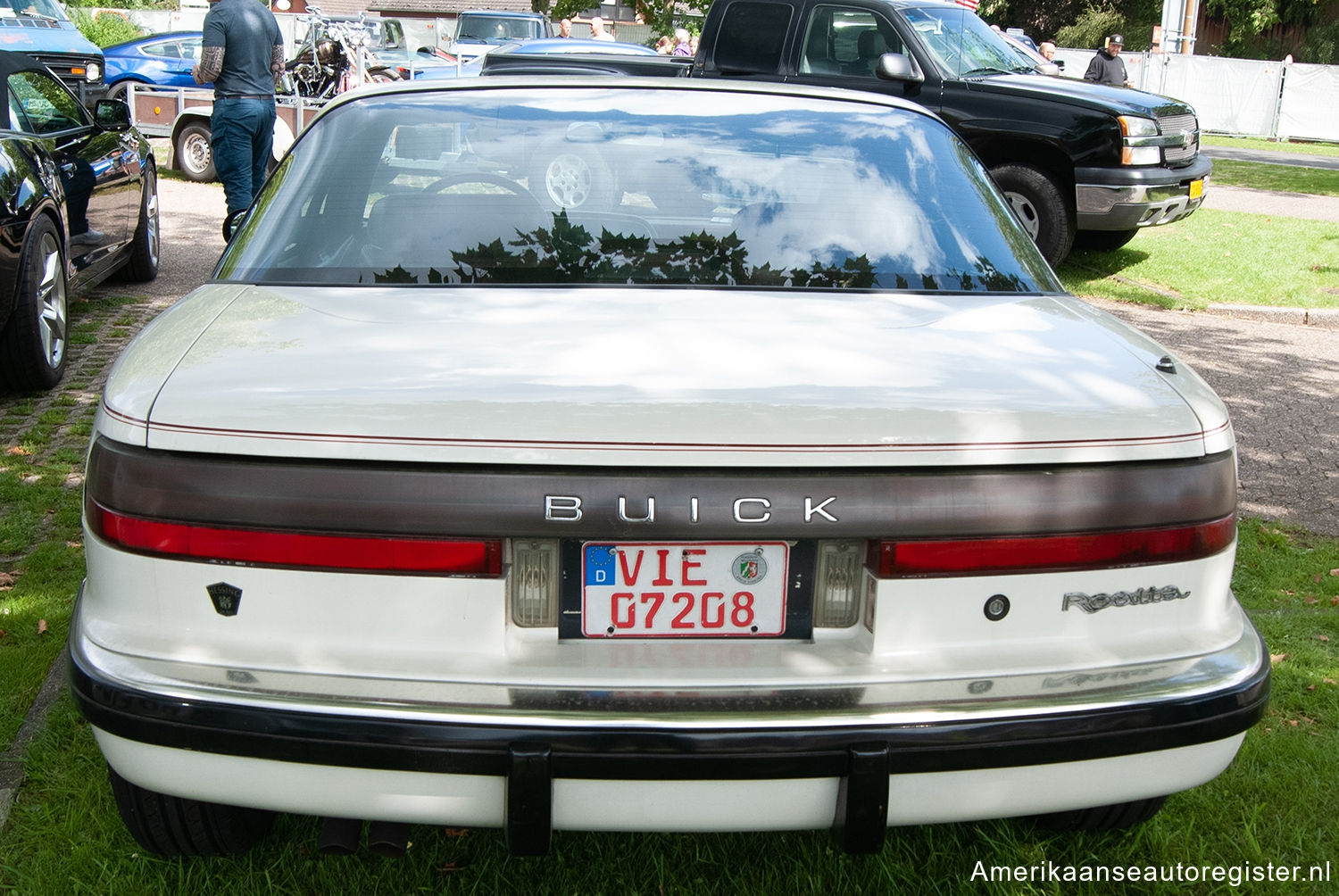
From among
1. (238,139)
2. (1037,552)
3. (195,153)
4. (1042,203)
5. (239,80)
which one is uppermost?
(239,80)

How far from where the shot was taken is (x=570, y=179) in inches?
112

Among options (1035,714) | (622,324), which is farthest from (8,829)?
(1035,714)

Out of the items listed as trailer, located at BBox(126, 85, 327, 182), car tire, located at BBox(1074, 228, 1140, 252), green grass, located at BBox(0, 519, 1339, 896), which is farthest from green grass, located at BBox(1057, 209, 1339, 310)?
trailer, located at BBox(126, 85, 327, 182)

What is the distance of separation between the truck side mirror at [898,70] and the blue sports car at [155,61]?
13.5m

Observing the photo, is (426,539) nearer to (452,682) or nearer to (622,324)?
(452,682)

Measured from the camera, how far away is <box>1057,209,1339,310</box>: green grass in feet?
30.1

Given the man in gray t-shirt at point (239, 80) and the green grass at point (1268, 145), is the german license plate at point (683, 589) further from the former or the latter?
the green grass at point (1268, 145)

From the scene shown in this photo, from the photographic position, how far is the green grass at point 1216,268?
30.1ft

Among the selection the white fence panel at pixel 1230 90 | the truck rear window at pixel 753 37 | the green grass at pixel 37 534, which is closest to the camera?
the green grass at pixel 37 534

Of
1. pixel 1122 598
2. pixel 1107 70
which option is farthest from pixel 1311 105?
pixel 1122 598

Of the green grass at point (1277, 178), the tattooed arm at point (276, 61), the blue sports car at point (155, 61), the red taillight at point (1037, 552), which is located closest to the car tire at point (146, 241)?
the tattooed arm at point (276, 61)

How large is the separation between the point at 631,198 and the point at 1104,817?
1.74m

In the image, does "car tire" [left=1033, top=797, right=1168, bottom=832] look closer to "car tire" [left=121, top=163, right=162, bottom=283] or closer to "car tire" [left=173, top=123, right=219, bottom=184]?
"car tire" [left=121, top=163, right=162, bottom=283]

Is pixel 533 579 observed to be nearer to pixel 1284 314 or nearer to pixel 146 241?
pixel 146 241
